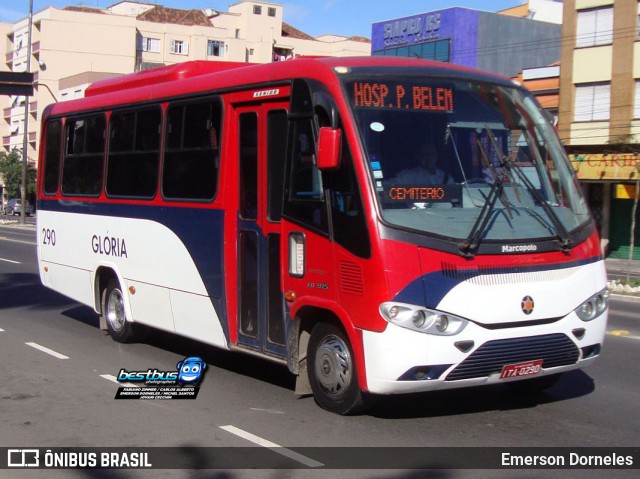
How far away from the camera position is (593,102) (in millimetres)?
33406

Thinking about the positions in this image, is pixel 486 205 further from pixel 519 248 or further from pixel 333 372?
pixel 333 372

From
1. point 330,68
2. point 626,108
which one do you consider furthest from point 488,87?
point 626,108

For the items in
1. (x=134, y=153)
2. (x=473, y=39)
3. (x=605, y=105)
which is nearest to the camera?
(x=134, y=153)

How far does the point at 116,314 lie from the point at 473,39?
123ft

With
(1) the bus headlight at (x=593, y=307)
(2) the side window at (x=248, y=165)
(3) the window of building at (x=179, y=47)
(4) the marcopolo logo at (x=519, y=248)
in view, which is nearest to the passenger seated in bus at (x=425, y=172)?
(4) the marcopolo logo at (x=519, y=248)

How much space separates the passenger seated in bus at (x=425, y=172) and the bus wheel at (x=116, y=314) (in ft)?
16.9

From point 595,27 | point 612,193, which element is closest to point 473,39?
point 595,27

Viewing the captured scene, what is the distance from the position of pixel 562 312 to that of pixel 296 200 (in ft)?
7.91

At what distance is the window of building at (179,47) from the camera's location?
86312 millimetres

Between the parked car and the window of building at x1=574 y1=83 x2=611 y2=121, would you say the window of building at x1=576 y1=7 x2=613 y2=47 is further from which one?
the parked car

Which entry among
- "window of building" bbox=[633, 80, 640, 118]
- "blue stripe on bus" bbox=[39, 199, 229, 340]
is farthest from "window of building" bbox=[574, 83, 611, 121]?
"blue stripe on bus" bbox=[39, 199, 229, 340]

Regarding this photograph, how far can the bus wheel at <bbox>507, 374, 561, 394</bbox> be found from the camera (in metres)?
8.06

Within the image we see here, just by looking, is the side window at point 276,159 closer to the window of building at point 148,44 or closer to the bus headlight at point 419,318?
the bus headlight at point 419,318

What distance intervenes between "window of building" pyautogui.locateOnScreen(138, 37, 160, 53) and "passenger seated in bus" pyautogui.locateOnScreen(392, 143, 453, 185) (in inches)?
3233
